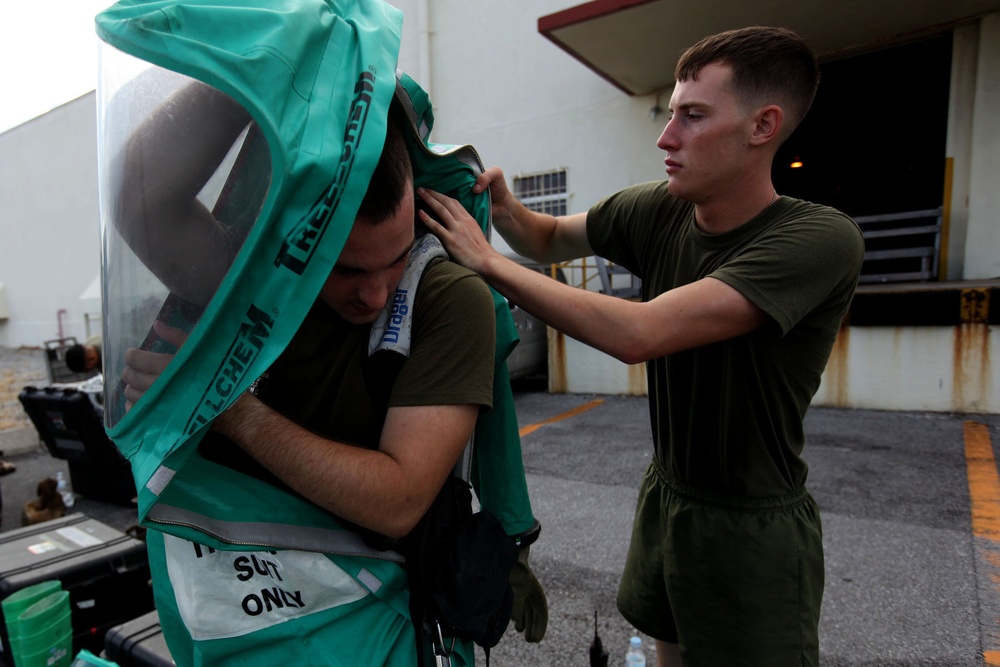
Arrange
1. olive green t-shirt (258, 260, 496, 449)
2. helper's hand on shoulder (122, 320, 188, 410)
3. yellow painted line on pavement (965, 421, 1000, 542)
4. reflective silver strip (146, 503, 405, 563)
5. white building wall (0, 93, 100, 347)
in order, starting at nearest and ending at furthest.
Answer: helper's hand on shoulder (122, 320, 188, 410)
reflective silver strip (146, 503, 405, 563)
olive green t-shirt (258, 260, 496, 449)
yellow painted line on pavement (965, 421, 1000, 542)
white building wall (0, 93, 100, 347)

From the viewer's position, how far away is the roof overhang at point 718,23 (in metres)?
6.79

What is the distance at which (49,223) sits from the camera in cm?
1850

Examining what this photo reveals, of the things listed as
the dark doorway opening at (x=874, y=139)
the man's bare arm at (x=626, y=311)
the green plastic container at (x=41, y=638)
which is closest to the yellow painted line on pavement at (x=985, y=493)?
the man's bare arm at (x=626, y=311)

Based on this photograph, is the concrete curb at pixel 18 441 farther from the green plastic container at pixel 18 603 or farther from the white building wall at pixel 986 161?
the white building wall at pixel 986 161

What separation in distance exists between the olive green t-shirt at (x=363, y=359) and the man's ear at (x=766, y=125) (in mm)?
840

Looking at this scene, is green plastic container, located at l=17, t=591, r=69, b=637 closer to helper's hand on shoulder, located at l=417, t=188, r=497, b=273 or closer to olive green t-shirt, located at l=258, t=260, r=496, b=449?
olive green t-shirt, located at l=258, t=260, r=496, b=449

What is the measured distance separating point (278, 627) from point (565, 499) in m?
3.41

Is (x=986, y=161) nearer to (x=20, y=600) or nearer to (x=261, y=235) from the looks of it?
(x=261, y=235)

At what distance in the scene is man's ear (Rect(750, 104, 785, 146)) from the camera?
1.53m

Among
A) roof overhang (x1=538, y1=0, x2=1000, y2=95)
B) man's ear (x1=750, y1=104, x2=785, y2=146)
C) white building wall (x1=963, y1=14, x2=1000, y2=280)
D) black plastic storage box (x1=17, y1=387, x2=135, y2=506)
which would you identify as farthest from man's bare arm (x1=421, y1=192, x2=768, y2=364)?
white building wall (x1=963, y1=14, x2=1000, y2=280)

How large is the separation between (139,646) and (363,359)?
1742 millimetres

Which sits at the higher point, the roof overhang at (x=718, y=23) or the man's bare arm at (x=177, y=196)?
the roof overhang at (x=718, y=23)

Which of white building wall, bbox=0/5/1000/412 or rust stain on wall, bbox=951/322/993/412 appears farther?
white building wall, bbox=0/5/1000/412

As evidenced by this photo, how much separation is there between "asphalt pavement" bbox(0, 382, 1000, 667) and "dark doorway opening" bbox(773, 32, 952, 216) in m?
6.46
